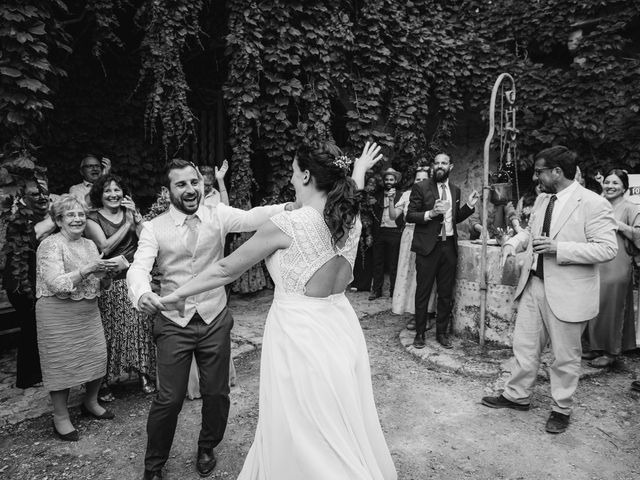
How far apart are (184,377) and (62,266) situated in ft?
4.62

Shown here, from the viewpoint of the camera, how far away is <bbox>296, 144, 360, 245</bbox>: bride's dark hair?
93.4 inches

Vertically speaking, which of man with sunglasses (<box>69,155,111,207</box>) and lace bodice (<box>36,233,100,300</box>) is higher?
man with sunglasses (<box>69,155,111,207</box>)

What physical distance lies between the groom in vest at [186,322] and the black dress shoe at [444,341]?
3011 mm

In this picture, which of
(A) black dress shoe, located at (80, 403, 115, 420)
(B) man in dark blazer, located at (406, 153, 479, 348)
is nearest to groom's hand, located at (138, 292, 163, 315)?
(A) black dress shoe, located at (80, 403, 115, 420)

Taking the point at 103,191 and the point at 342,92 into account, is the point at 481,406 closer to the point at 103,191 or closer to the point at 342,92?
the point at 103,191

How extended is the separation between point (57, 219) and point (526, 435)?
4.07 m

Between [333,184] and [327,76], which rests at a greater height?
[327,76]

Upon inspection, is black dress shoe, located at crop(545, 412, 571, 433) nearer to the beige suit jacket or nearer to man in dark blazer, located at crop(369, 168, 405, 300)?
the beige suit jacket

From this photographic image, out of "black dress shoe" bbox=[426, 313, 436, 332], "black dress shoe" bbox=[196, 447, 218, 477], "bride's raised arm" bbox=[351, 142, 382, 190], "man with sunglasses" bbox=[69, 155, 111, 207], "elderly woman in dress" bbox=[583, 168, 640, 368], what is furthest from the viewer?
"black dress shoe" bbox=[426, 313, 436, 332]

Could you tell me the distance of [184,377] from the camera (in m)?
2.89

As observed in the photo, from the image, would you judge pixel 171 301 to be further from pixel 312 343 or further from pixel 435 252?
pixel 435 252

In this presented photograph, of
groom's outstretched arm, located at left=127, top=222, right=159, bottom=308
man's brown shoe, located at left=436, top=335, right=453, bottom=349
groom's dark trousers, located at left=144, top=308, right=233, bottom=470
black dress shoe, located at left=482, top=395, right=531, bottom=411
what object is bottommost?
black dress shoe, located at left=482, top=395, right=531, bottom=411

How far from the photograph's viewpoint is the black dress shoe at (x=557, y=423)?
3.60 m

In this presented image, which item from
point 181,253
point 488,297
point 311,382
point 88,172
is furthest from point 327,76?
point 311,382
